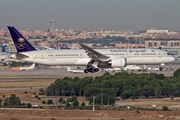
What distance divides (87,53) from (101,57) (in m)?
1.76

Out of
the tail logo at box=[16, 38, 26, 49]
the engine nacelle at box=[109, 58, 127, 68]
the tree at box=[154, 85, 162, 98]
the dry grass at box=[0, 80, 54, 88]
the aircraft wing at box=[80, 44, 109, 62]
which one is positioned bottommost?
the tree at box=[154, 85, 162, 98]

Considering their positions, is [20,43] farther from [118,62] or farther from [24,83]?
[24,83]

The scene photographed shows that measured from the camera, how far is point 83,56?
79.7 metres

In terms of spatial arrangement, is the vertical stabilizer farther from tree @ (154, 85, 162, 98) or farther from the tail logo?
tree @ (154, 85, 162, 98)

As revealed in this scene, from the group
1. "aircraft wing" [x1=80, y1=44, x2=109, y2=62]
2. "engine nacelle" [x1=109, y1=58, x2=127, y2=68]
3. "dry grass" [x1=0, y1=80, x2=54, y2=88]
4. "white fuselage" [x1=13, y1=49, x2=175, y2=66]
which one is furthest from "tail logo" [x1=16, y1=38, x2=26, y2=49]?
"dry grass" [x1=0, y1=80, x2=54, y2=88]

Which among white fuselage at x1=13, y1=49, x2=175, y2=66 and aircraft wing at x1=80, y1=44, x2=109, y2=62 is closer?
aircraft wing at x1=80, y1=44, x2=109, y2=62

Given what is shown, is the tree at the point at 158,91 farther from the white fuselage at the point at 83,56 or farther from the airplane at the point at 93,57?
the white fuselage at the point at 83,56

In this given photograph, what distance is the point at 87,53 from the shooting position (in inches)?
3105

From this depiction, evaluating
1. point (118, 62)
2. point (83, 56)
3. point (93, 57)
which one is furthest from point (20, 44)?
point (118, 62)

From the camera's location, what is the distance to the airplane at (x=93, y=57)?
258 feet

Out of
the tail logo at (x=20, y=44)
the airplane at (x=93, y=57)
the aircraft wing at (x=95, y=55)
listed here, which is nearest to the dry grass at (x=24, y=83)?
the tail logo at (x=20, y=44)

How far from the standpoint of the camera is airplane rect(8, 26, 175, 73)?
78675mm

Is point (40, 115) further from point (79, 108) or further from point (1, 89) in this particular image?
point (1, 89)

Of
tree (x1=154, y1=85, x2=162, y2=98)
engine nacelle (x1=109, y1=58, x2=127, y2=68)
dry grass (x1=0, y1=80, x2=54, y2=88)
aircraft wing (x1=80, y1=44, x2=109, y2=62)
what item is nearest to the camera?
aircraft wing (x1=80, y1=44, x2=109, y2=62)
